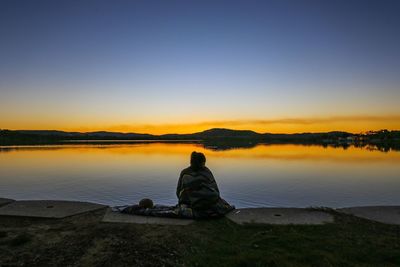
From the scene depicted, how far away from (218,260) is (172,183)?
12706mm

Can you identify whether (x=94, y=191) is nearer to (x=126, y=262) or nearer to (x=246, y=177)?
(x=246, y=177)

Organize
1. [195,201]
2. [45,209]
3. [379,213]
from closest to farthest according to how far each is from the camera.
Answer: [195,201] → [379,213] → [45,209]

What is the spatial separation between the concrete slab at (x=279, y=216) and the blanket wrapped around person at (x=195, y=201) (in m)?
0.49

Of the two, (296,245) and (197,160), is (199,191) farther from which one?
(296,245)

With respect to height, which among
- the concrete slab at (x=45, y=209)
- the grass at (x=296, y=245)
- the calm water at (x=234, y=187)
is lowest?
the calm water at (x=234, y=187)

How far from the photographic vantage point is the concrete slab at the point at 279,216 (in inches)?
334

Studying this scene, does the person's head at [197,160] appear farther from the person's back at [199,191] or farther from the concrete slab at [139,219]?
the concrete slab at [139,219]

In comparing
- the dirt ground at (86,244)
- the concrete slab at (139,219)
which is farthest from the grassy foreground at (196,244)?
the concrete slab at (139,219)

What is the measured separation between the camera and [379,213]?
9.40m

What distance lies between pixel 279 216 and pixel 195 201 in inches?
89.1

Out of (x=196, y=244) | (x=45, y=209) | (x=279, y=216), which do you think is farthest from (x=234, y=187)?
(x=196, y=244)

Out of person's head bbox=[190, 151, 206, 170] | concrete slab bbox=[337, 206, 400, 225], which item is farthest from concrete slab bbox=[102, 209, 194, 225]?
concrete slab bbox=[337, 206, 400, 225]

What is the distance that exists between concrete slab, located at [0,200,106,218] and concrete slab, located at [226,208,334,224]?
417cm

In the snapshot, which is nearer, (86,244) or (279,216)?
(86,244)
